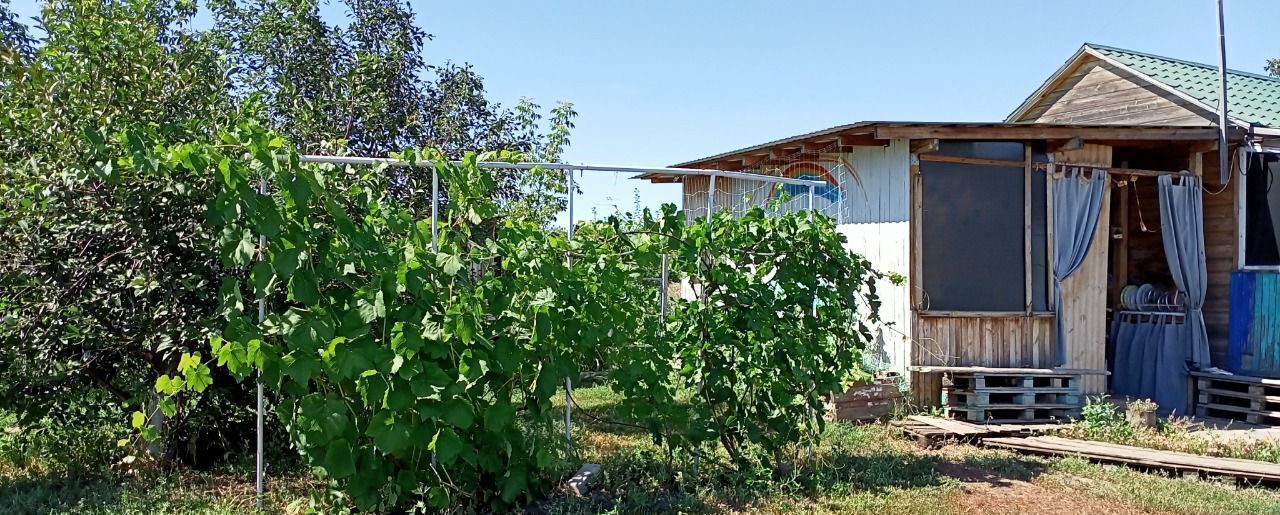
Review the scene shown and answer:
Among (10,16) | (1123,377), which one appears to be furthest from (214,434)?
(1123,377)

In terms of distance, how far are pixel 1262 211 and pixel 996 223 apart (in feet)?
9.60

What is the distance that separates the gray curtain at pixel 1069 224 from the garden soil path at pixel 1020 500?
9.48 ft

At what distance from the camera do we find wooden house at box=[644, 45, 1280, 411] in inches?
331

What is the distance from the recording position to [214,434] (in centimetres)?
593

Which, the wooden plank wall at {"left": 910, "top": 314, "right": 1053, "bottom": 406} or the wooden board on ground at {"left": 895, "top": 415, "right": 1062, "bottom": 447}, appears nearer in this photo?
the wooden board on ground at {"left": 895, "top": 415, "right": 1062, "bottom": 447}

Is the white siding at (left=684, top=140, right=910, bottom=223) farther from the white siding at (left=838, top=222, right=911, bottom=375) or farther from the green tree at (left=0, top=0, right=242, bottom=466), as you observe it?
the green tree at (left=0, top=0, right=242, bottom=466)

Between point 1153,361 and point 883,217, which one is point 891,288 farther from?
point 1153,361

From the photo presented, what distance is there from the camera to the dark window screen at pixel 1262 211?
9.16 m

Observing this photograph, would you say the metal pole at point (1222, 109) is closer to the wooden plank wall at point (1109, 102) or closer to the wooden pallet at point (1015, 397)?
the wooden plank wall at point (1109, 102)

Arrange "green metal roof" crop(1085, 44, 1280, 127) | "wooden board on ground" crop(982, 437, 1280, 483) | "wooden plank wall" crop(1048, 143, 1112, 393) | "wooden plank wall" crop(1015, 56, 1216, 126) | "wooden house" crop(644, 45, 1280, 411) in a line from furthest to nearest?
"wooden plank wall" crop(1015, 56, 1216, 126) → "green metal roof" crop(1085, 44, 1280, 127) → "wooden plank wall" crop(1048, 143, 1112, 393) → "wooden house" crop(644, 45, 1280, 411) → "wooden board on ground" crop(982, 437, 1280, 483)

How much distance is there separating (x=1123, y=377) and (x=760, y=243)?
5899mm

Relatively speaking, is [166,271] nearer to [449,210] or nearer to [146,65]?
[146,65]

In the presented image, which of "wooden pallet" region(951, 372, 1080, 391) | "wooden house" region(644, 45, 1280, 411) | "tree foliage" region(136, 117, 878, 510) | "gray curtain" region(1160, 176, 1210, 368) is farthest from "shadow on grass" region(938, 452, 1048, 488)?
"gray curtain" region(1160, 176, 1210, 368)

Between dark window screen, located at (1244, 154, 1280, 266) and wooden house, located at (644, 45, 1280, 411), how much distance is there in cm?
3
